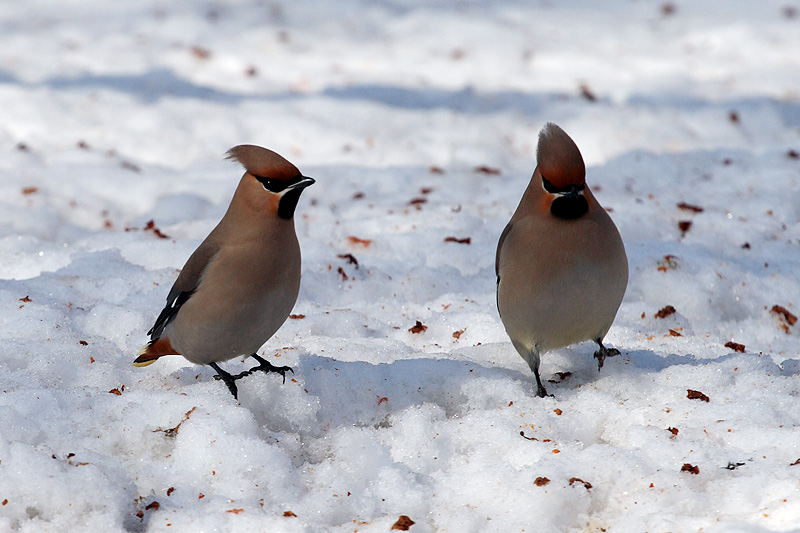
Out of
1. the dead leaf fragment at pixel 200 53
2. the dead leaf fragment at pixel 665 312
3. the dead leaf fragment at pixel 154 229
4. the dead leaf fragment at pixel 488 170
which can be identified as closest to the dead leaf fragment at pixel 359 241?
the dead leaf fragment at pixel 154 229

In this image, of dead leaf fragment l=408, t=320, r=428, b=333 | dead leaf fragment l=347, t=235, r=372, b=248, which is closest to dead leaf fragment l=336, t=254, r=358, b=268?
dead leaf fragment l=347, t=235, r=372, b=248

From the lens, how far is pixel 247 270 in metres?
3.02

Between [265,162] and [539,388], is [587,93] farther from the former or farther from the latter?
[265,162]

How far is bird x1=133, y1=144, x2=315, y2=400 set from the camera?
3.01 meters

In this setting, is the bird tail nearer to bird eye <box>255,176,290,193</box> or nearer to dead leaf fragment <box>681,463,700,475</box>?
bird eye <box>255,176,290,193</box>

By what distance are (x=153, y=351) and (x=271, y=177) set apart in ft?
2.78

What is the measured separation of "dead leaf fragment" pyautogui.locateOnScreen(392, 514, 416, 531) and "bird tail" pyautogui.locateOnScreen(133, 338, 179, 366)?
1.24 m

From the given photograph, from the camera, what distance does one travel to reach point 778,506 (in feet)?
7.75

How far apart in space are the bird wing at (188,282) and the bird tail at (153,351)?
3 centimetres

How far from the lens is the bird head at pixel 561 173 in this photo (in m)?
2.90

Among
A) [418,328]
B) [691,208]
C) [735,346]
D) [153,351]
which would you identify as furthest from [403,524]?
[691,208]

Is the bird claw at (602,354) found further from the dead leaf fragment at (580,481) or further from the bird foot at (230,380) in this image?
the bird foot at (230,380)

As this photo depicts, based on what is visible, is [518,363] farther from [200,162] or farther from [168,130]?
[168,130]

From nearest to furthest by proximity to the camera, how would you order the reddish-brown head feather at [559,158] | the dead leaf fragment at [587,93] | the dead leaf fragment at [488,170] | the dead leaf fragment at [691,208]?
the reddish-brown head feather at [559,158] < the dead leaf fragment at [691,208] < the dead leaf fragment at [488,170] < the dead leaf fragment at [587,93]
